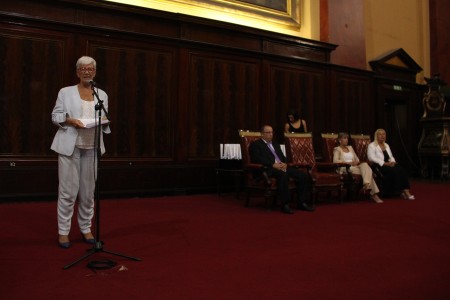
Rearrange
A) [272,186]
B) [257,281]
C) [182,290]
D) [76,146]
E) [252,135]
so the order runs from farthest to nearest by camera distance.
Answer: [252,135] → [272,186] → [76,146] → [257,281] → [182,290]

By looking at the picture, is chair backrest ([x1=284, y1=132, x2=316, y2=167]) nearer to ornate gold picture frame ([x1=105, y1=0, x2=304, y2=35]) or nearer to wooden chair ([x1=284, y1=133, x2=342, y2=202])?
wooden chair ([x1=284, y1=133, x2=342, y2=202])

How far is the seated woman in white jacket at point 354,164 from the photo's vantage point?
609 cm

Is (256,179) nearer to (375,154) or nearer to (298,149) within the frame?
(298,149)

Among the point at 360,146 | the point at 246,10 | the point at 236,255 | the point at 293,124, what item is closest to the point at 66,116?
the point at 236,255

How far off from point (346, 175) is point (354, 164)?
8.4 inches

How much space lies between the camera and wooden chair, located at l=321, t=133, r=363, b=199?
6.17 metres

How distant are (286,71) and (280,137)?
4.32 ft

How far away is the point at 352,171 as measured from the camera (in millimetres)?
6309

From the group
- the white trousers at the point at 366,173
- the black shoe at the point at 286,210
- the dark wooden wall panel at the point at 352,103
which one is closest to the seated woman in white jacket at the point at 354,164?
the white trousers at the point at 366,173

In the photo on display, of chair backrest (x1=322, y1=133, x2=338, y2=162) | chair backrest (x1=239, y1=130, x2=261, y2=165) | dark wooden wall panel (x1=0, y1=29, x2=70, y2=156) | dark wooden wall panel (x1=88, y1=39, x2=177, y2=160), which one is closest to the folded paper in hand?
chair backrest (x1=239, y1=130, x2=261, y2=165)

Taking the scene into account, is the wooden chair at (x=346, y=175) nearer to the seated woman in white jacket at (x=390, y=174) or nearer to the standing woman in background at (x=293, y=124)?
the seated woman in white jacket at (x=390, y=174)

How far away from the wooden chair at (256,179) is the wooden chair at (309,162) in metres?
0.44

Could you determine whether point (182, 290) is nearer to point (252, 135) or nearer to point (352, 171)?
point (252, 135)

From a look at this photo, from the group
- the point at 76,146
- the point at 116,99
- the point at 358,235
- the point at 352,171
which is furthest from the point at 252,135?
the point at 76,146
